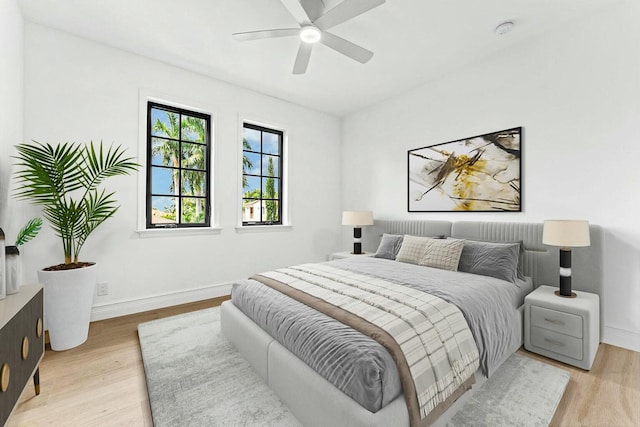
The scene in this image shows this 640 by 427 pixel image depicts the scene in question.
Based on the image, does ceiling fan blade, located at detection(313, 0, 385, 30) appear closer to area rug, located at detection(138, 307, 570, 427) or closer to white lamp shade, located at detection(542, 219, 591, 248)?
white lamp shade, located at detection(542, 219, 591, 248)

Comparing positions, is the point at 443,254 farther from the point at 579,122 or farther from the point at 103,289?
the point at 103,289

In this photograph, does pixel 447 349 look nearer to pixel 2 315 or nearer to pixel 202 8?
pixel 2 315

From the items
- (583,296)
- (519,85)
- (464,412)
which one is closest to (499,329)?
(464,412)

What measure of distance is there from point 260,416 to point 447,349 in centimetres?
108

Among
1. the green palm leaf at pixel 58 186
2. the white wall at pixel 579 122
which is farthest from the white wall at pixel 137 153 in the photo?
the white wall at pixel 579 122

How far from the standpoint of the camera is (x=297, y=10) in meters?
1.99

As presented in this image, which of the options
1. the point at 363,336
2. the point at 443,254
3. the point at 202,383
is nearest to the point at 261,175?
the point at 443,254

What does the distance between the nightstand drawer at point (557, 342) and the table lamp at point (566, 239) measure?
36 centimetres

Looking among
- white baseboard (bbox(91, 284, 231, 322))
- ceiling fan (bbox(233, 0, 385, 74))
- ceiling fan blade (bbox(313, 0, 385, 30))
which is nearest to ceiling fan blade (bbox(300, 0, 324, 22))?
ceiling fan (bbox(233, 0, 385, 74))

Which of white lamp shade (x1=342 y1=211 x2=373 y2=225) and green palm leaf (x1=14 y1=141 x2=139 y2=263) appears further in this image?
white lamp shade (x1=342 y1=211 x2=373 y2=225)

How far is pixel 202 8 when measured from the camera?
2355 mm

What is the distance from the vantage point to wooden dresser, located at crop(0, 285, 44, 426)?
1.17m

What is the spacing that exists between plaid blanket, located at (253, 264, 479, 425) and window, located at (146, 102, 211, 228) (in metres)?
1.97

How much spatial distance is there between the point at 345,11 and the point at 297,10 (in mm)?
341
